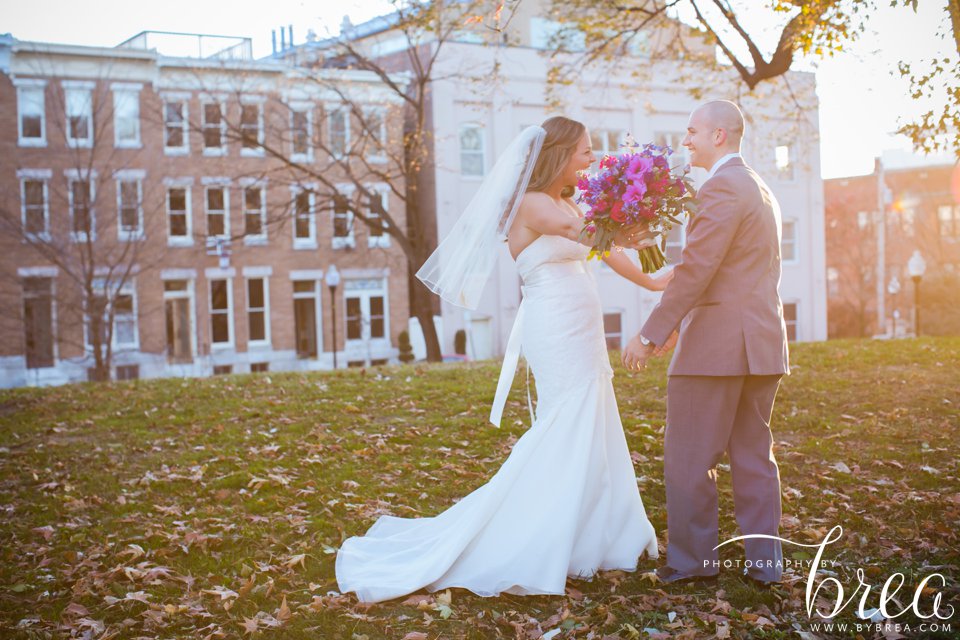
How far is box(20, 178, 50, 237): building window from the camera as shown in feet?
104

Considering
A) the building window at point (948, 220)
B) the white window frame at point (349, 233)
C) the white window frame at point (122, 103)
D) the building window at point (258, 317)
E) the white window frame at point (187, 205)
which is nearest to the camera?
the white window frame at point (122, 103)

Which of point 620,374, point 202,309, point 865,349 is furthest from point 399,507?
point 202,309

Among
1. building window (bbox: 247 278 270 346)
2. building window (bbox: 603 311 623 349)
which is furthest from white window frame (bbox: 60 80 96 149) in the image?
building window (bbox: 603 311 623 349)

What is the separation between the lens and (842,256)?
167 ft

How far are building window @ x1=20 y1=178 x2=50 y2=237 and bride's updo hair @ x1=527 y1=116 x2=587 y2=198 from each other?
94.9 ft

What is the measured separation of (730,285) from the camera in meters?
5.09

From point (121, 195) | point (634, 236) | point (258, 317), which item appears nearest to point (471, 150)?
point (258, 317)

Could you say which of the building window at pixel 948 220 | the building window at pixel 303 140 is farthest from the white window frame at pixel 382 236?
the building window at pixel 948 220

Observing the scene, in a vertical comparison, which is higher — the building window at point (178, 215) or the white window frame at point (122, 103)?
the white window frame at point (122, 103)

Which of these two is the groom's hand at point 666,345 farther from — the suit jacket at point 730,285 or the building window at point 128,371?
the building window at point 128,371

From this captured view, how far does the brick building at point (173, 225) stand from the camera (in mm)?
31531

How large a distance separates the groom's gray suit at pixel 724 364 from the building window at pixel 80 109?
3113 cm

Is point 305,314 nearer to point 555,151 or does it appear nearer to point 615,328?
point 615,328

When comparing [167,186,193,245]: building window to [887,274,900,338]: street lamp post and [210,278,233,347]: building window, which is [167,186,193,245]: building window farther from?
[887,274,900,338]: street lamp post
